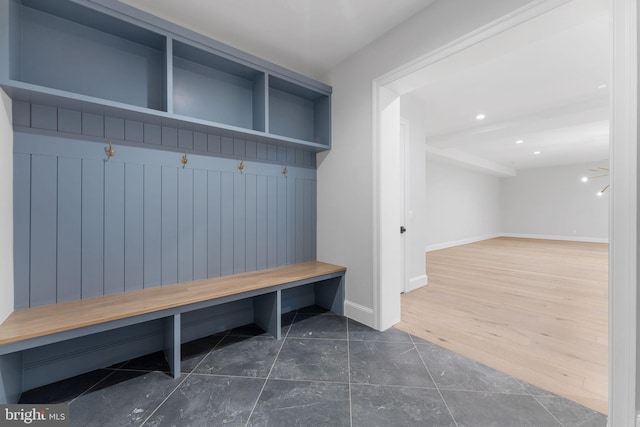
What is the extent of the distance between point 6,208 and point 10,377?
0.91 m

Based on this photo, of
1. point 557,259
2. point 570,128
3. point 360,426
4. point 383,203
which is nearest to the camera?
point 360,426

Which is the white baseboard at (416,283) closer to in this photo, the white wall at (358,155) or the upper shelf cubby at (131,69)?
the white wall at (358,155)

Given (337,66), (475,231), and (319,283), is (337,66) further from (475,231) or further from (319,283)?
(475,231)

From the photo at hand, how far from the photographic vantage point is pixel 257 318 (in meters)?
2.41

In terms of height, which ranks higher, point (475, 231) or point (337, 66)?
point (337, 66)

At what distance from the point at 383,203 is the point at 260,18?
70.4 inches

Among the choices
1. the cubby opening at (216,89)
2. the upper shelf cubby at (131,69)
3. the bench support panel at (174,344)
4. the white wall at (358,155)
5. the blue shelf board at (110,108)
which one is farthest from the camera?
the cubby opening at (216,89)

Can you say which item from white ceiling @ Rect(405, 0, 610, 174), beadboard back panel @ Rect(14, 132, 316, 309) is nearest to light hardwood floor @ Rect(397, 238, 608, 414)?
beadboard back panel @ Rect(14, 132, 316, 309)

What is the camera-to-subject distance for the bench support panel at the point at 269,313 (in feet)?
6.99

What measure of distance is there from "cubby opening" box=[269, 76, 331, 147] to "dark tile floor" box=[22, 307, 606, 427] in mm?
2031

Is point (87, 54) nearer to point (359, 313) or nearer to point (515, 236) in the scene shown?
point (359, 313)

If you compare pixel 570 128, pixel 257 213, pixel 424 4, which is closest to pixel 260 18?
pixel 424 4

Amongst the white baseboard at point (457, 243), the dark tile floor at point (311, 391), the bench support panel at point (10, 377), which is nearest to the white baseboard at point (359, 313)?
the dark tile floor at point (311, 391)

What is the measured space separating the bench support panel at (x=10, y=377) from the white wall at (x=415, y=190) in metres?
3.49
